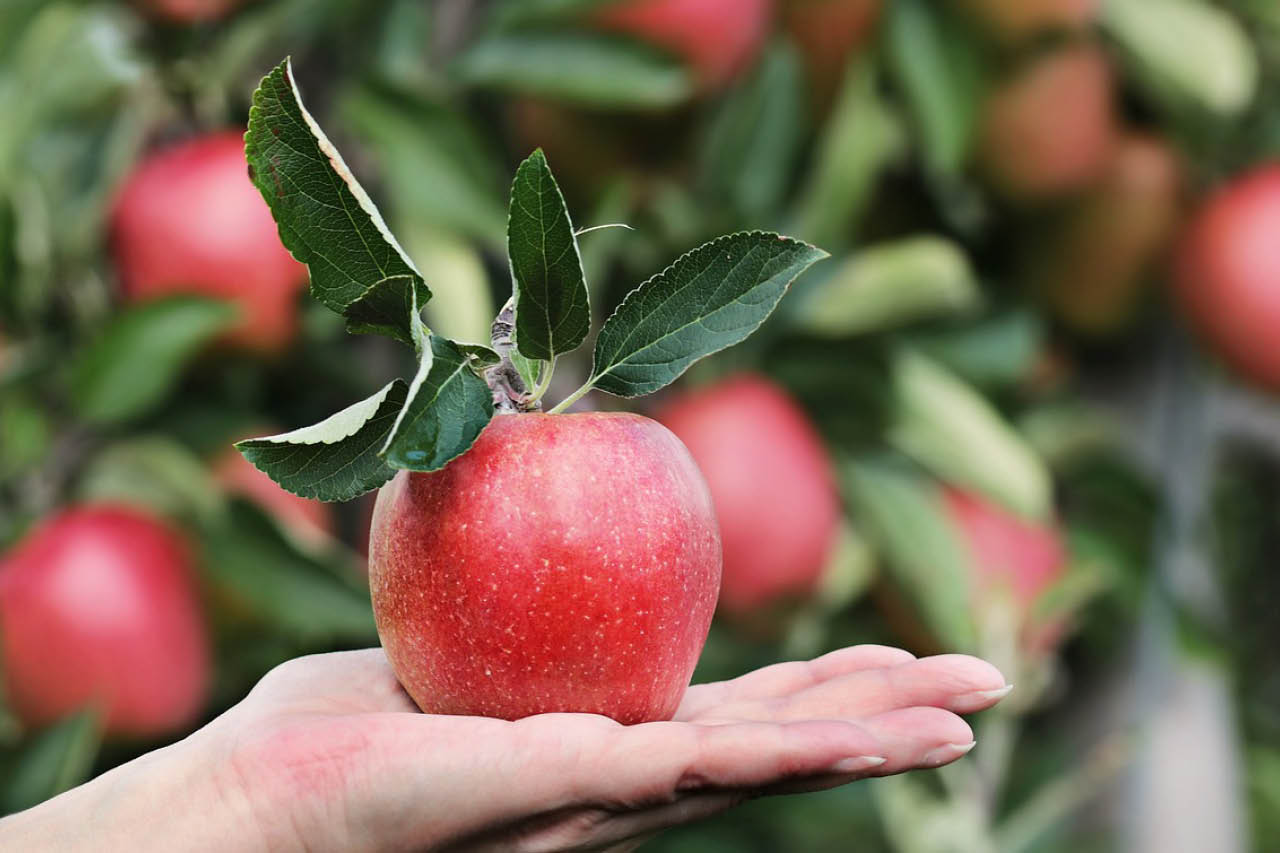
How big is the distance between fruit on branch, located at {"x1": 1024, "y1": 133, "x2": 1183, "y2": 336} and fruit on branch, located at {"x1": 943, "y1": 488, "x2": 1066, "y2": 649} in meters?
0.16

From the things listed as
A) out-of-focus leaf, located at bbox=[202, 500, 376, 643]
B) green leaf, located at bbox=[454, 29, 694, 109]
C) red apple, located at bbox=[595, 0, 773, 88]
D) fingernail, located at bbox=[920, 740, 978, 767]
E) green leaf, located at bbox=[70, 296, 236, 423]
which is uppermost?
red apple, located at bbox=[595, 0, 773, 88]

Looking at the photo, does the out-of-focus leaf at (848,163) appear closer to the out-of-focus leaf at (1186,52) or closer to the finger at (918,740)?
the out-of-focus leaf at (1186,52)

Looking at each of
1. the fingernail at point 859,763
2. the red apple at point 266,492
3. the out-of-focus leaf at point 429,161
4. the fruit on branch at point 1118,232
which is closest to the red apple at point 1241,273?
the fruit on branch at point 1118,232

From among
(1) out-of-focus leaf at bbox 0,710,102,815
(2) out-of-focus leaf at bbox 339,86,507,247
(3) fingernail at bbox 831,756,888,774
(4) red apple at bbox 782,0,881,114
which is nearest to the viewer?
(3) fingernail at bbox 831,756,888,774

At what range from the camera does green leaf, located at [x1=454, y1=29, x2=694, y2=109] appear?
29.2 inches

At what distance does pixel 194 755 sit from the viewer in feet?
1.34

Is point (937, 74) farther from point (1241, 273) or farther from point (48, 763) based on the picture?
point (48, 763)

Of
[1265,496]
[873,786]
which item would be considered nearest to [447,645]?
[873,786]

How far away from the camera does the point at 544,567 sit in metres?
0.40

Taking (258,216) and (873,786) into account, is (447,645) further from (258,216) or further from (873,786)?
(873,786)

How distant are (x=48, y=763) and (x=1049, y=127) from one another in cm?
61

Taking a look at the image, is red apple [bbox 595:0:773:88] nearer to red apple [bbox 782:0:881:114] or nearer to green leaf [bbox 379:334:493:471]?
red apple [bbox 782:0:881:114]

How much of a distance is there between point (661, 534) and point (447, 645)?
0.06 m

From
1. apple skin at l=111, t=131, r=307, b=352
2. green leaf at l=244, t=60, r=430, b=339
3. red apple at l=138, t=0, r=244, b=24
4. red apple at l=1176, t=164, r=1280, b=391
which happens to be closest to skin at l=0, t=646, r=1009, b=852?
green leaf at l=244, t=60, r=430, b=339
